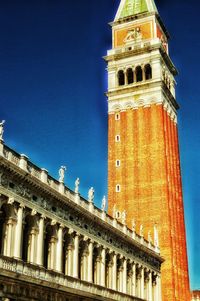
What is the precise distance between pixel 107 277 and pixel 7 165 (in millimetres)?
19179

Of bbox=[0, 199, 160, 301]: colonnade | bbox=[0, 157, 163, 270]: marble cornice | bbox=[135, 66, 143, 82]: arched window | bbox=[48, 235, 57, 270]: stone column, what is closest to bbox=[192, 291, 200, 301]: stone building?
bbox=[0, 199, 160, 301]: colonnade

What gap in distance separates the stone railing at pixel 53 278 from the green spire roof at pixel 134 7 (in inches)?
1870

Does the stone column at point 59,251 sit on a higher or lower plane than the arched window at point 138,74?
lower

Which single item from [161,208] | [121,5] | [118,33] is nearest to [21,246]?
[161,208]

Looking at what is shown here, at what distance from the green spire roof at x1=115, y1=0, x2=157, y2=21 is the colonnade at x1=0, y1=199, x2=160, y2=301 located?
1646 inches

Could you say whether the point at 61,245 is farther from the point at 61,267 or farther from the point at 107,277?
the point at 107,277

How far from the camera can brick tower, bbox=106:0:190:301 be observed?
63375mm

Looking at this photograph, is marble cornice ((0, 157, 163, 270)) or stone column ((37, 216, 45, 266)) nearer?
marble cornice ((0, 157, 163, 270))

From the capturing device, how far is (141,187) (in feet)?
217

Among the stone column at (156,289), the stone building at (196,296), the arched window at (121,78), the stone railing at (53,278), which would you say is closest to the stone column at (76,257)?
the stone railing at (53,278)

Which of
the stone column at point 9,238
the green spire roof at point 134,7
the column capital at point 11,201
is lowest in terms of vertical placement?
the stone column at point 9,238

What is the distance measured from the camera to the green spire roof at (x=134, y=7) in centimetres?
7691

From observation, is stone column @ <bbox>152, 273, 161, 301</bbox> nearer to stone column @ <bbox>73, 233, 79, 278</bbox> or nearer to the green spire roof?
stone column @ <bbox>73, 233, 79, 278</bbox>

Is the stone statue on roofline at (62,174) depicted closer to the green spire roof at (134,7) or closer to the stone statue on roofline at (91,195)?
the stone statue on roofline at (91,195)
